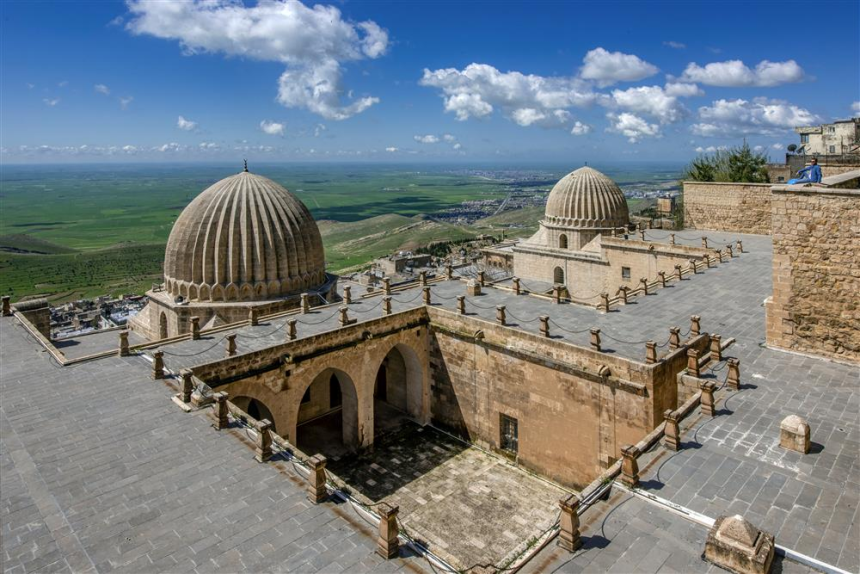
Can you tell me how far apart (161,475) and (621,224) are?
3022 centimetres

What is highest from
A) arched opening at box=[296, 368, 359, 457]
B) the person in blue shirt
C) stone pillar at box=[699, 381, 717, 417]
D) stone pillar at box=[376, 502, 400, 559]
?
the person in blue shirt

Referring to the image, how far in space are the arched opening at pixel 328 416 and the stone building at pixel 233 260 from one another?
12.1 feet

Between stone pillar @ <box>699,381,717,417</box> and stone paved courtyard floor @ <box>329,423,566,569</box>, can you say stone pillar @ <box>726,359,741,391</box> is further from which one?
stone paved courtyard floor @ <box>329,423,566,569</box>

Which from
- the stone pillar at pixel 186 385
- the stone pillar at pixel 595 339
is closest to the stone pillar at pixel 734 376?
the stone pillar at pixel 595 339

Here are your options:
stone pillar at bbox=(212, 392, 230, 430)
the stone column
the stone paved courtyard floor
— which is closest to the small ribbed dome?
the stone column

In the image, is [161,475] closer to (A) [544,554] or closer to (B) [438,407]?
(A) [544,554]

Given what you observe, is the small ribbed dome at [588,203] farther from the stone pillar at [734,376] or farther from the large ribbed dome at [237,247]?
the stone pillar at [734,376]

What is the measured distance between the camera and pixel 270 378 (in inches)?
687

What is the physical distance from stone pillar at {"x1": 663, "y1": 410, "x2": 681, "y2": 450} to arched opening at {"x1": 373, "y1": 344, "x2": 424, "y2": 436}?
1182 centimetres

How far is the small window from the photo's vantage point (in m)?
20.0

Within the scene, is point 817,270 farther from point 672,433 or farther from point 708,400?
point 672,433

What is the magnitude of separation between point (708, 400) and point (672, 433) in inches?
74.5

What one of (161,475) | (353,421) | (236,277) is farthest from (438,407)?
(161,475)

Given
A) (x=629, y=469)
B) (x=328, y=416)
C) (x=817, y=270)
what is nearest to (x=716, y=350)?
(x=817, y=270)
